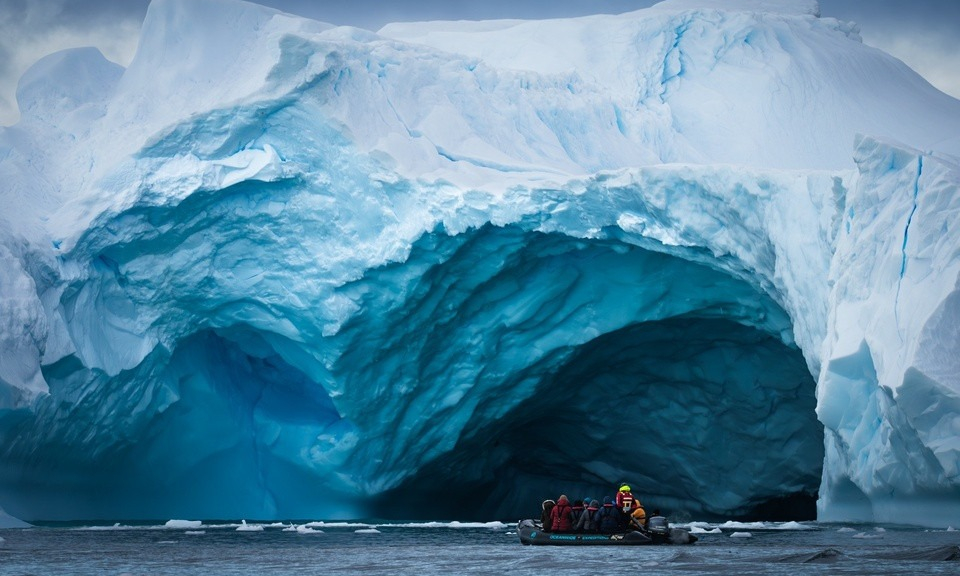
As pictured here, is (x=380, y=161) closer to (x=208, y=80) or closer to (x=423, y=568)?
(x=208, y=80)

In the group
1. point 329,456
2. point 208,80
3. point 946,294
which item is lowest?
point 329,456

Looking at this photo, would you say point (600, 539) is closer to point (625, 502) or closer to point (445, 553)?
point (625, 502)

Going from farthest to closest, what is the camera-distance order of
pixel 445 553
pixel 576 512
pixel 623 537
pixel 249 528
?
1. pixel 249 528
2. pixel 576 512
3. pixel 623 537
4. pixel 445 553

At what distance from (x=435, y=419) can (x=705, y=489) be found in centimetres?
687

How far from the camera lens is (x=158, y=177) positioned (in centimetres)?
1738

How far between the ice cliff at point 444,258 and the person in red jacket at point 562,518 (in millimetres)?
3900

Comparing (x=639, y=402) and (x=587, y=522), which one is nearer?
(x=587, y=522)

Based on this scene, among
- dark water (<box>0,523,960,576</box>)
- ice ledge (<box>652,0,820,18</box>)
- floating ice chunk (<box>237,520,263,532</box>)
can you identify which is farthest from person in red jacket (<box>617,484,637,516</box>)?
ice ledge (<box>652,0,820,18</box>)

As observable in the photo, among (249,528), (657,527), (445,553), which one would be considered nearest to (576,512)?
(657,527)

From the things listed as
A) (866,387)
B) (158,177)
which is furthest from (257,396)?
(866,387)

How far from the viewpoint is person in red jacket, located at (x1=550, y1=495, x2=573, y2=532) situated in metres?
13.2

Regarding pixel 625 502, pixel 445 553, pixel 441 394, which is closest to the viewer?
A: pixel 445 553

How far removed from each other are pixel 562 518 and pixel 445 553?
221 cm

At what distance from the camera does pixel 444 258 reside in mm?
17359
